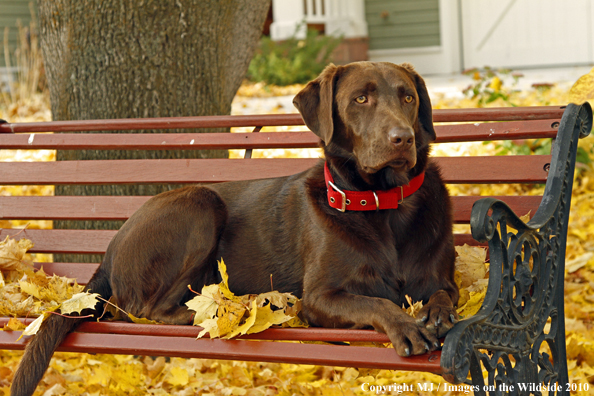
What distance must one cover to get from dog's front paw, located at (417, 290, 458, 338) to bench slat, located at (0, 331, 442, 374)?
0.10 meters

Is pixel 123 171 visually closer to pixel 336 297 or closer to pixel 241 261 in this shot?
pixel 241 261

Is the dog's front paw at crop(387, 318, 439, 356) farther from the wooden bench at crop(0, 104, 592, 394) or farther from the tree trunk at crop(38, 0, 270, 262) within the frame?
the tree trunk at crop(38, 0, 270, 262)

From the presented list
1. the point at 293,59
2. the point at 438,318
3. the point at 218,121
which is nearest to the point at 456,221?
the point at 438,318

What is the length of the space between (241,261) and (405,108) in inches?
43.0

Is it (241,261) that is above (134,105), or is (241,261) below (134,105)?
below

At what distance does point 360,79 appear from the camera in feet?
9.00

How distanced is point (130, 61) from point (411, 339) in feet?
9.00

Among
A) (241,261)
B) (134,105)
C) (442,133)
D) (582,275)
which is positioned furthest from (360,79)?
(582,275)

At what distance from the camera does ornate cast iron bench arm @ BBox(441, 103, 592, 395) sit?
1.99 meters

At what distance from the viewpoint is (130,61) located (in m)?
4.02

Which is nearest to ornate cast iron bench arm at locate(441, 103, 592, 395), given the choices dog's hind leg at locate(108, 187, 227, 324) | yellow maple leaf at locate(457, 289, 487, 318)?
yellow maple leaf at locate(457, 289, 487, 318)

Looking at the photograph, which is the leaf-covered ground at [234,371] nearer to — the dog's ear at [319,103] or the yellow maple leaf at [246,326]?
the yellow maple leaf at [246,326]

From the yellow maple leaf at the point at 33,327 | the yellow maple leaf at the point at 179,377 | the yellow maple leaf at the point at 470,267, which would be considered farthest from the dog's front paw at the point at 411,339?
the yellow maple leaf at the point at 179,377

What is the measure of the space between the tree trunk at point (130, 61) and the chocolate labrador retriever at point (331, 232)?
1.09 metres
